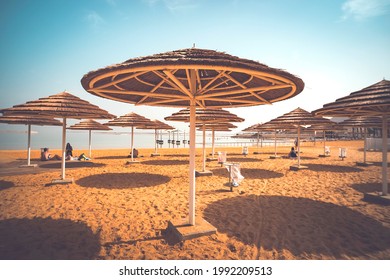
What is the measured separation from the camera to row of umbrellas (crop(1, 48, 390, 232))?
2385mm

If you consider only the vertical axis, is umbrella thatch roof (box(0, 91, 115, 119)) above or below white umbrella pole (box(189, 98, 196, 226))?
above

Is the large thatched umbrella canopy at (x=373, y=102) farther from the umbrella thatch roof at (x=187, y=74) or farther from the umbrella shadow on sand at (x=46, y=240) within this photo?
the umbrella shadow on sand at (x=46, y=240)

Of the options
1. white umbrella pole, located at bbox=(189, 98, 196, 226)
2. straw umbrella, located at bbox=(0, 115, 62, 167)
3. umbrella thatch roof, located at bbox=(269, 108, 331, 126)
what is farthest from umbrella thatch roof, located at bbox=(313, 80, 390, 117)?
straw umbrella, located at bbox=(0, 115, 62, 167)

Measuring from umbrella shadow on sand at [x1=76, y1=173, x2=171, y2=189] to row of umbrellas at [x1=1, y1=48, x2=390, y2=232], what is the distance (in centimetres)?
235

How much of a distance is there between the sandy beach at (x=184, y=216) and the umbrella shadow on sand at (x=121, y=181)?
6cm

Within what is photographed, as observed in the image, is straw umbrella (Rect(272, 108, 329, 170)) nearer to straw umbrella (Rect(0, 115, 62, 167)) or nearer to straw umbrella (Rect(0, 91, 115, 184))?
straw umbrella (Rect(0, 91, 115, 184))

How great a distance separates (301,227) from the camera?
387 centimetres

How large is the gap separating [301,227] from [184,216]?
2210mm

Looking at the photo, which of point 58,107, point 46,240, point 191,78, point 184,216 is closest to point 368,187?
point 184,216

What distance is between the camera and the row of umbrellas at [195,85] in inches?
93.9

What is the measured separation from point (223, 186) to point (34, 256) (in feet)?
16.8

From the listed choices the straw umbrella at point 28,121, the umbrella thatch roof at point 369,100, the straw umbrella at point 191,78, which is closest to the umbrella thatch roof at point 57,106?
the straw umbrella at point 191,78

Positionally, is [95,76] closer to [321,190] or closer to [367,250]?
[367,250]

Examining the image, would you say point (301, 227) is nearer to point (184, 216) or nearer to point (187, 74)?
point (184, 216)
